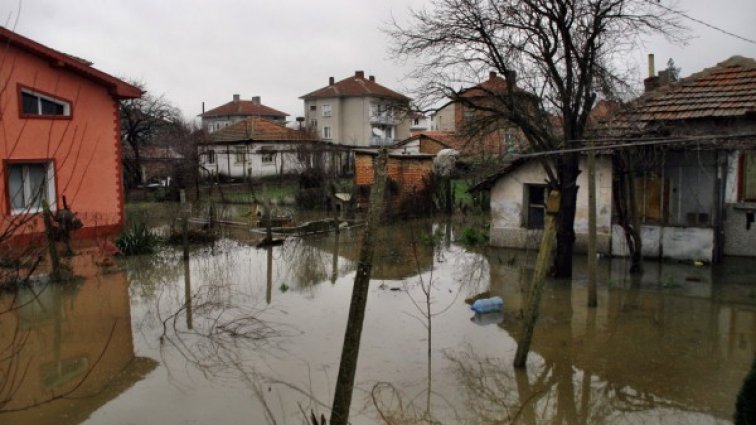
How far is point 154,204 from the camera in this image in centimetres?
2947

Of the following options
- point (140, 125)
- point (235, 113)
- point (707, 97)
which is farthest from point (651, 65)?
point (235, 113)

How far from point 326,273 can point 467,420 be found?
27.3 feet

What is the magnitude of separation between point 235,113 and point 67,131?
56496 millimetres

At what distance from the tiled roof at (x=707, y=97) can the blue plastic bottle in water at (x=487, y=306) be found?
6.35m

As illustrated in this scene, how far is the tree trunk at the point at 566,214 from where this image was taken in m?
13.0

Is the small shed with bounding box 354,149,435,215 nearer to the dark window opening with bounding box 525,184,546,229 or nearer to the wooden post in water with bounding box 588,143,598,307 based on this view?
the dark window opening with bounding box 525,184,546,229

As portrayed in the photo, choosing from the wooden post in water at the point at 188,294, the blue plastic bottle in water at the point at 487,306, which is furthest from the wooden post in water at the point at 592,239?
the wooden post in water at the point at 188,294

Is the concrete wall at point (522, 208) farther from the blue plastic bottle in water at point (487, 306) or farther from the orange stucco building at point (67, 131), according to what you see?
the orange stucco building at point (67, 131)

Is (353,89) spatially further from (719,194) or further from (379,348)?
(379,348)

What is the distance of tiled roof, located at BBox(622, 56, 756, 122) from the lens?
14.3m

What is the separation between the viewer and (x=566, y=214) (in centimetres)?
1319

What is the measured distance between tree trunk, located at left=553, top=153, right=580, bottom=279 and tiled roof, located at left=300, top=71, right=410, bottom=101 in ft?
157

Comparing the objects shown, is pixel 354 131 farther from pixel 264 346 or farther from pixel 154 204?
pixel 264 346

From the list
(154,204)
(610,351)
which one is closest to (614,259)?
(610,351)
